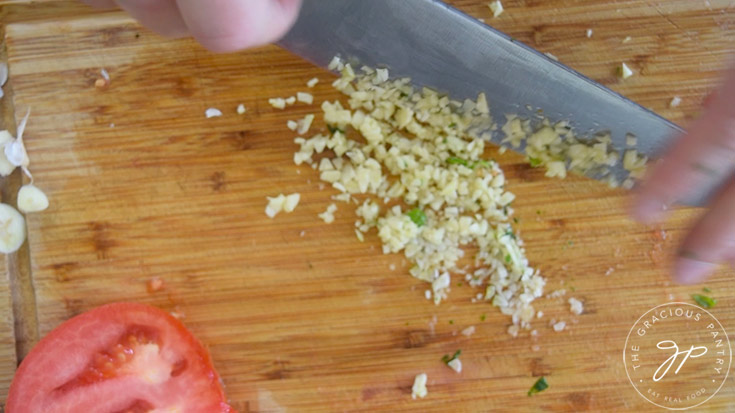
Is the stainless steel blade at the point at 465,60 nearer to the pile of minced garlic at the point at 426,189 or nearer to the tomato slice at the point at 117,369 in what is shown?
the pile of minced garlic at the point at 426,189

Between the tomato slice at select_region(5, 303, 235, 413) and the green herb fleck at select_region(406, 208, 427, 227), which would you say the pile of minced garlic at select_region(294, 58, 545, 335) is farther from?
the tomato slice at select_region(5, 303, 235, 413)

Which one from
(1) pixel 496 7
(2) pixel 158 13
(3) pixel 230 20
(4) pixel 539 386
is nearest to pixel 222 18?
(3) pixel 230 20

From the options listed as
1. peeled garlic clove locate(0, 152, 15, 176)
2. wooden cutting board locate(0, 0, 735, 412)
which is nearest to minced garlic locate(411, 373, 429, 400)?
wooden cutting board locate(0, 0, 735, 412)

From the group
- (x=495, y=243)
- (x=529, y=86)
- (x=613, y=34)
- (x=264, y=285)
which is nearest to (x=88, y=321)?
(x=264, y=285)

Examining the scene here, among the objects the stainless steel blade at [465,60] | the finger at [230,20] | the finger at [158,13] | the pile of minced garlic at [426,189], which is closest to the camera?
the finger at [230,20]

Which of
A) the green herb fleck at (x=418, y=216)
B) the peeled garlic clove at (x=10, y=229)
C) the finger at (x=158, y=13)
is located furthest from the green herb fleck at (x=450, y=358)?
the peeled garlic clove at (x=10, y=229)

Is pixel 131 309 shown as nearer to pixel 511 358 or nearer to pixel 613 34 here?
pixel 511 358
